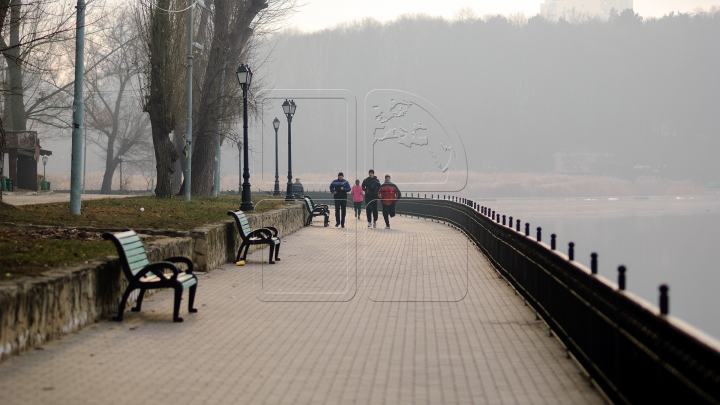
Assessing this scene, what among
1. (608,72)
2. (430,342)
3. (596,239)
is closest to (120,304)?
(430,342)

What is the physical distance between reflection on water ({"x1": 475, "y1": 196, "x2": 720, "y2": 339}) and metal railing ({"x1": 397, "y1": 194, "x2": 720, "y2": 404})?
3557cm

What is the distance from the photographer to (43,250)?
1131 cm

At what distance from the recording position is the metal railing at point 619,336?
4426mm

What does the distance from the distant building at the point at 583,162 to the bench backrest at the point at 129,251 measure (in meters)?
119

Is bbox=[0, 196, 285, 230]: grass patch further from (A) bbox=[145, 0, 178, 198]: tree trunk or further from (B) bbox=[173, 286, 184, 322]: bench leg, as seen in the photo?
(B) bbox=[173, 286, 184, 322]: bench leg

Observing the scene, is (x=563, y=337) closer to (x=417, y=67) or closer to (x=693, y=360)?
(x=693, y=360)

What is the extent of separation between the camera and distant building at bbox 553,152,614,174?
12612 centimetres

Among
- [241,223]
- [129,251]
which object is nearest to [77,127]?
[241,223]

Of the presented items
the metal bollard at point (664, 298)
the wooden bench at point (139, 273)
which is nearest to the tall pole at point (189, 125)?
the wooden bench at point (139, 273)

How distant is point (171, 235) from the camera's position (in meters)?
14.6

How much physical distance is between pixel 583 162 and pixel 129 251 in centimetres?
12358

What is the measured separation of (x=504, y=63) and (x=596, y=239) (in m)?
96.3

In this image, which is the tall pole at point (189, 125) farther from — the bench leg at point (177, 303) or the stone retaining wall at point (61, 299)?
the bench leg at point (177, 303)

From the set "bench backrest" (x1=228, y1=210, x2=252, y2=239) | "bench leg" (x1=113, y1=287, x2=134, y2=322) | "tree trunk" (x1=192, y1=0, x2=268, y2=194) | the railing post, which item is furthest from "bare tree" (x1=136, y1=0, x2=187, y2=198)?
the railing post
